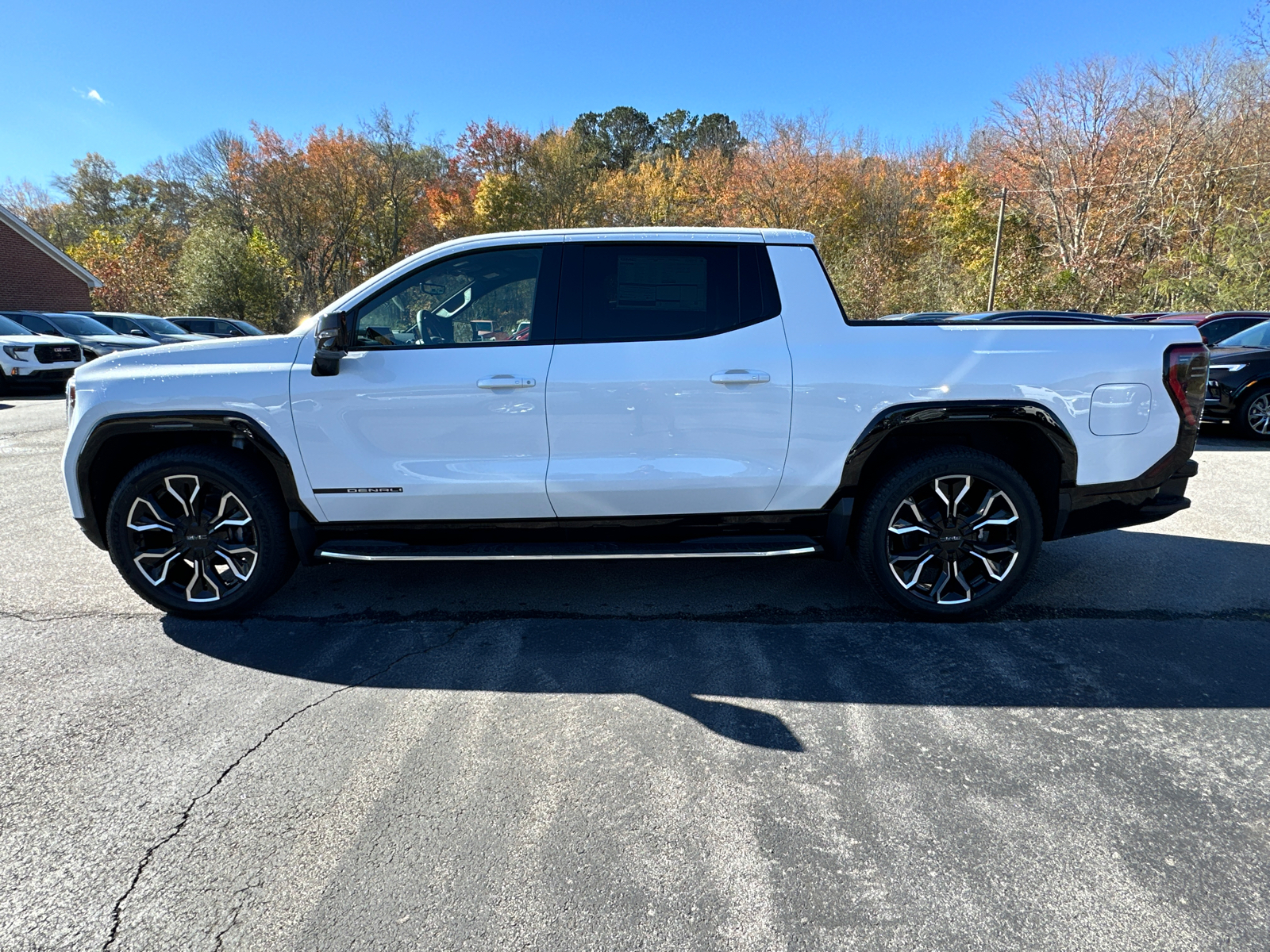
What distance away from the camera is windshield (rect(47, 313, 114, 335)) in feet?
58.5

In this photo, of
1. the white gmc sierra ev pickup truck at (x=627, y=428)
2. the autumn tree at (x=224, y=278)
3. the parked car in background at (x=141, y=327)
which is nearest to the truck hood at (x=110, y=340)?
the parked car in background at (x=141, y=327)

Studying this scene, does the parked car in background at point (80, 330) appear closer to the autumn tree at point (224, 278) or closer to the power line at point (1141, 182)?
the autumn tree at point (224, 278)

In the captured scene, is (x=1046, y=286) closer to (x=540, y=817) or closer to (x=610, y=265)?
(x=610, y=265)

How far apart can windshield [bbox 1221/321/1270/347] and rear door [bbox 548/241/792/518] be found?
969 centimetres

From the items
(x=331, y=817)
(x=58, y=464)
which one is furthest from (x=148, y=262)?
(x=331, y=817)

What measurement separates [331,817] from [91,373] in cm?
273

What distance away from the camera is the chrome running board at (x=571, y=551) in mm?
3410

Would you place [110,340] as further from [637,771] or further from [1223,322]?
[1223,322]

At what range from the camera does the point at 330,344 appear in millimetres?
3354

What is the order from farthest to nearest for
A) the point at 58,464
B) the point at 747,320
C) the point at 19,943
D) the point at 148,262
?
the point at 148,262 → the point at 58,464 → the point at 747,320 → the point at 19,943

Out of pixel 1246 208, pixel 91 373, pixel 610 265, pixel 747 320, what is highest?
pixel 1246 208

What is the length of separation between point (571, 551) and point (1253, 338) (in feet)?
35.6

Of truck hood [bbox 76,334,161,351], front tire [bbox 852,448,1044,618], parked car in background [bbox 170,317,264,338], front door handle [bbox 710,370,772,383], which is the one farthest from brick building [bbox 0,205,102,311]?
front tire [bbox 852,448,1044,618]

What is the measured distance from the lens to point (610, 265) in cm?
357
